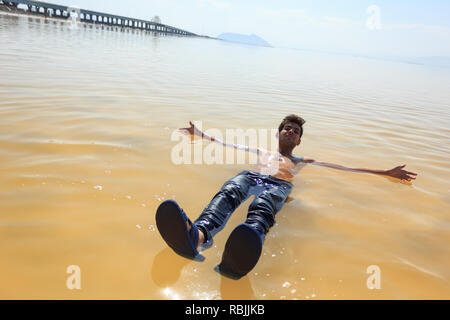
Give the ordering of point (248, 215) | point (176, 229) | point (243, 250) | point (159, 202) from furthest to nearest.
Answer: point (159, 202)
point (248, 215)
point (176, 229)
point (243, 250)

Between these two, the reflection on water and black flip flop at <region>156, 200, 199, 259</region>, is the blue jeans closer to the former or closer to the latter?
the reflection on water

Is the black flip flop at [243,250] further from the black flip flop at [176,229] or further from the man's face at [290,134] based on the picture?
the man's face at [290,134]

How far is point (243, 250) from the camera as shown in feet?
6.34

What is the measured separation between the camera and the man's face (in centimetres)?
397

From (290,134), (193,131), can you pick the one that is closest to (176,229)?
(290,134)

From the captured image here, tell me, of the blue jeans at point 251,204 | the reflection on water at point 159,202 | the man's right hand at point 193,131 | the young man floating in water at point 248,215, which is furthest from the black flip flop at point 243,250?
the man's right hand at point 193,131

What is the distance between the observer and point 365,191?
371cm

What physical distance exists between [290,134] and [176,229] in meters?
2.46

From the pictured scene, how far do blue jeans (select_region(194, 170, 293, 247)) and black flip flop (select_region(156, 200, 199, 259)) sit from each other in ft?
0.77

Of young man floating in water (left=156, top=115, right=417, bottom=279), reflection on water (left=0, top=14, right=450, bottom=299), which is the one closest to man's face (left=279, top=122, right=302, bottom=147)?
young man floating in water (left=156, top=115, right=417, bottom=279)

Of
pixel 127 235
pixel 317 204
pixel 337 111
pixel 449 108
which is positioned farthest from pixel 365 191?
pixel 449 108

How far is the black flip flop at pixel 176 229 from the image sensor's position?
6.70ft

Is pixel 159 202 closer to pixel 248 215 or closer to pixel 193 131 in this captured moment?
pixel 248 215

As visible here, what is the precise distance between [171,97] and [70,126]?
11.4 feet
